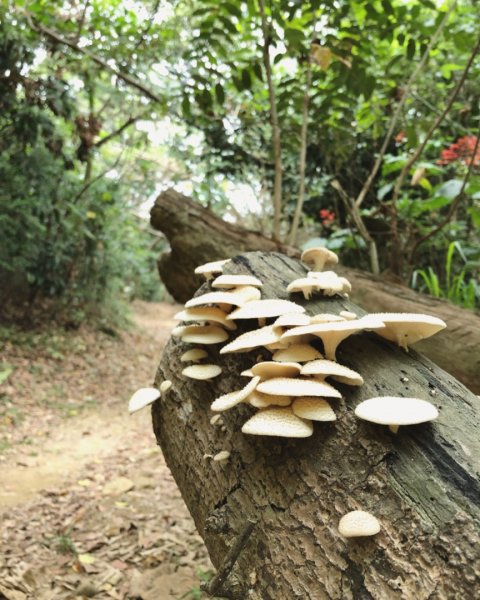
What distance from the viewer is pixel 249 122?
7047 mm

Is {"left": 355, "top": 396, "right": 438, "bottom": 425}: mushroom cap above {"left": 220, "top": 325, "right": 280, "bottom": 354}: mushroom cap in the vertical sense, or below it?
below

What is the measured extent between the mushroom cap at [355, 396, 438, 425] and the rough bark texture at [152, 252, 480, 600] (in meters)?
0.13

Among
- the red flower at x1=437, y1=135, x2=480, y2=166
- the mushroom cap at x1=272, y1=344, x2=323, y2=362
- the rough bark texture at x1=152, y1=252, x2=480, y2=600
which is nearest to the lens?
the rough bark texture at x1=152, y1=252, x2=480, y2=600

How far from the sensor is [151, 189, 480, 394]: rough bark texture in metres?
3.41

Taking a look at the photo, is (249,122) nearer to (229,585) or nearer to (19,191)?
(19,191)

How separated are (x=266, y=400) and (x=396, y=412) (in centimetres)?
48

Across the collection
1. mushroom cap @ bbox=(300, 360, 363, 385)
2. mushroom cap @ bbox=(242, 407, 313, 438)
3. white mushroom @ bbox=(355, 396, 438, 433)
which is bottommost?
mushroom cap @ bbox=(242, 407, 313, 438)

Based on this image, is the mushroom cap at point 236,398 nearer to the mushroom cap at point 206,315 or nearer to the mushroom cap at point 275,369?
the mushroom cap at point 275,369

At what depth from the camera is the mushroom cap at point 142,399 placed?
2319 millimetres

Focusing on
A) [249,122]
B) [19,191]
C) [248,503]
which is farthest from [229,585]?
[19,191]

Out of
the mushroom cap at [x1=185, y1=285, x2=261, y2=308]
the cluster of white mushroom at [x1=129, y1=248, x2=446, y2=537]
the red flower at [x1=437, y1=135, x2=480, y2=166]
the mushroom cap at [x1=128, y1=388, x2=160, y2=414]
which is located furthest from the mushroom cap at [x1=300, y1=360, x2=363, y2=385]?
the red flower at [x1=437, y1=135, x2=480, y2=166]

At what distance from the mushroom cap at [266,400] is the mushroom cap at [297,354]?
17 cm

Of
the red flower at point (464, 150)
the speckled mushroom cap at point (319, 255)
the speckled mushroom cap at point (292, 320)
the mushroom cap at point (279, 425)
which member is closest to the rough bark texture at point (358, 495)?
the mushroom cap at point (279, 425)

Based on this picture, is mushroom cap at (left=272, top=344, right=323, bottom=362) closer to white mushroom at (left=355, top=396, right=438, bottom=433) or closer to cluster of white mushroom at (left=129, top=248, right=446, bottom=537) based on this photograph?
cluster of white mushroom at (left=129, top=248, right=446, bottom=537)
